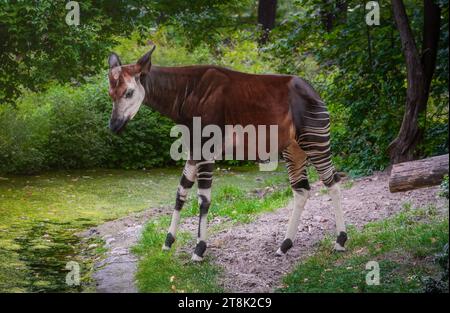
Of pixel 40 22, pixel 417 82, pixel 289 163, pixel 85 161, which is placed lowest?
pixel 85 161

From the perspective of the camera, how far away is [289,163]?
7348 mm

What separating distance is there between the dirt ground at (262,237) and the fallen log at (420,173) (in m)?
1.39

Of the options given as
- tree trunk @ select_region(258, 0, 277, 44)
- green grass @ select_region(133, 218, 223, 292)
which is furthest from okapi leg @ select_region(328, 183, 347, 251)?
tree trunk @ select_region(258, 0, 277, 44)

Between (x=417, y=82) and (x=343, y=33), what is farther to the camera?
(x=343, y=33)

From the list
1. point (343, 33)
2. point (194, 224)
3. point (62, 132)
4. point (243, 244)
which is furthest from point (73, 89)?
point (243, 244)

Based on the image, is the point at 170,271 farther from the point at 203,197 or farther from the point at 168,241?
the point at 203,197

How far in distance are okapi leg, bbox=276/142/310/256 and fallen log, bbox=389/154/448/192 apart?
4.70ft

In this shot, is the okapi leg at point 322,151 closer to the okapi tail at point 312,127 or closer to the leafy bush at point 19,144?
the okapi tail at point 312,127

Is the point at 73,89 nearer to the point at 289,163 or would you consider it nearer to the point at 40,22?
the point at 40,22

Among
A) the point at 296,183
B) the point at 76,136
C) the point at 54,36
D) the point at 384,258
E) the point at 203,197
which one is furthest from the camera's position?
the point at 76,136

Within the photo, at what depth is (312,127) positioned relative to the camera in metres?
7.02

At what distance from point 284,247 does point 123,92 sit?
2163 millimetres

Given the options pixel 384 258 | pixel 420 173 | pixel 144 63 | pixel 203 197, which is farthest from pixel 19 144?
pixel 420 173
